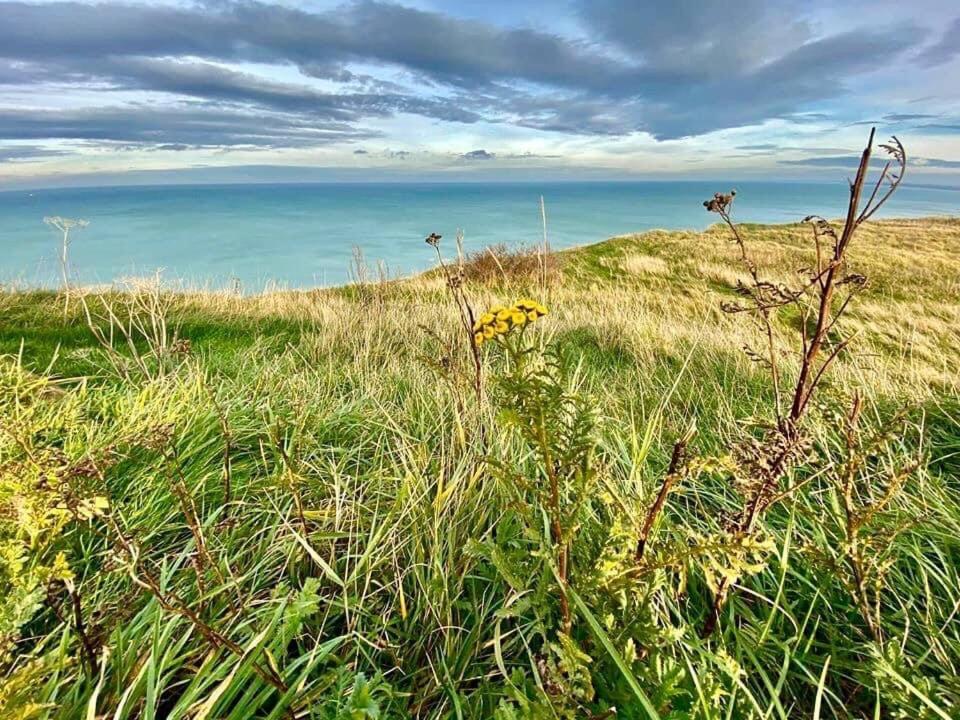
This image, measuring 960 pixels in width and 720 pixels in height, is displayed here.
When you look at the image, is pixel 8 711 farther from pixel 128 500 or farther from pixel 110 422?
pixel 110 422

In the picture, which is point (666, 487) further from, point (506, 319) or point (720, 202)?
point (720, 202)

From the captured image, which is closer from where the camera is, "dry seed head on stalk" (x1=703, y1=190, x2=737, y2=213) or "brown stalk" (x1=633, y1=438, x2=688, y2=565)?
"brown stalk" (x1=633, y1=438, x2=688, y2=565)

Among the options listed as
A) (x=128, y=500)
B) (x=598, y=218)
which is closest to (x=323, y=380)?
(x=128, y=500)

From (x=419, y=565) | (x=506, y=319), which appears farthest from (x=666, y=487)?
(x=419, y=565)

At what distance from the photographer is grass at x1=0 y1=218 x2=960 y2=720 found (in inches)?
48.7

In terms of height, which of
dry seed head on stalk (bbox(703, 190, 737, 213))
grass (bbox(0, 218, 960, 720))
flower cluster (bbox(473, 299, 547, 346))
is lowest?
grass (bbox(0, 218, 960, 720))

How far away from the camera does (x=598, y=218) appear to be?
3162 inches

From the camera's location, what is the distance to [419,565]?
186cm

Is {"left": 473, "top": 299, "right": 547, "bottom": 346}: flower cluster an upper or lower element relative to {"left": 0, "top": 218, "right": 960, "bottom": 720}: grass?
upper

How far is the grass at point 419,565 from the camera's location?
1.24m

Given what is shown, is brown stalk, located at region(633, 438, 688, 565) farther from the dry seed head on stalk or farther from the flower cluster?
the dry seed head on stalk

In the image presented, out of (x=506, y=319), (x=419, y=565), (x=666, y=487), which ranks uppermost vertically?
(x=506, y=319)

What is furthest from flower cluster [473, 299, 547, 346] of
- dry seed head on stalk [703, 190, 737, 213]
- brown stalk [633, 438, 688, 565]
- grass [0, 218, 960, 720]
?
dry seed head on stalk [703, 190, 737, 213]

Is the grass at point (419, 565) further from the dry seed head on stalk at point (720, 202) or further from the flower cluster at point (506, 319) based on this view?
the dry seed head on stalk at point (720, 202)
